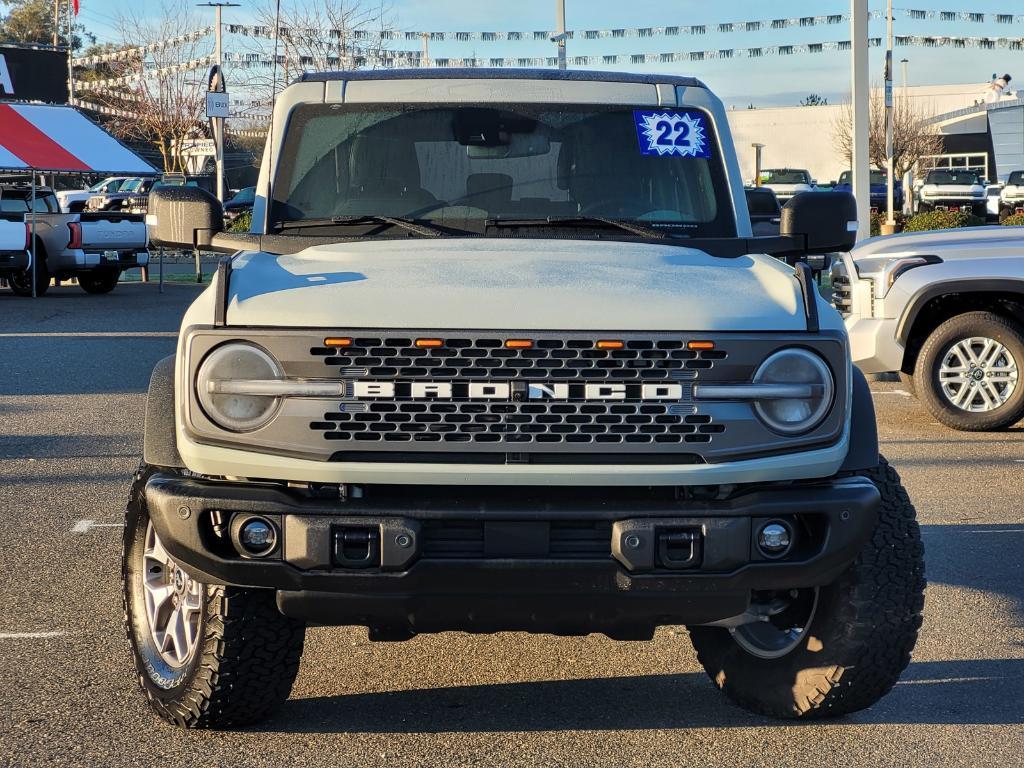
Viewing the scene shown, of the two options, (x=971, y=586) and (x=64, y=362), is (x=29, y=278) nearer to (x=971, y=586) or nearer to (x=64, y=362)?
(x=64, y=362)

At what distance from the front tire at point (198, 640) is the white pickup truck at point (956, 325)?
7325 millimetres

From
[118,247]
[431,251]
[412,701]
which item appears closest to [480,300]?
[431,251]

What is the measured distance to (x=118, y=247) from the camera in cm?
2442

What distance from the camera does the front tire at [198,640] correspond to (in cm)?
432

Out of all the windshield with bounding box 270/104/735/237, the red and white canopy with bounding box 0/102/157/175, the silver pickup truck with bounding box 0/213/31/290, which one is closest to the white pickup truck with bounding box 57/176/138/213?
the red and white canopy with bounding box 0/102/157/175

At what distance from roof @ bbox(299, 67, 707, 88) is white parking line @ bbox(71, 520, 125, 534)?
2.74m

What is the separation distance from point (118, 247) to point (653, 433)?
70.5 feet

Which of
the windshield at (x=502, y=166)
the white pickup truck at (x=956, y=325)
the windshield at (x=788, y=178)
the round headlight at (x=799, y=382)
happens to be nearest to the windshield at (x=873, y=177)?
the windshield at (x=788, y=178)

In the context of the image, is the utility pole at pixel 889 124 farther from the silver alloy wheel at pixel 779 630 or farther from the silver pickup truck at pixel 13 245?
the silver alloy wheel at pixel 779 630

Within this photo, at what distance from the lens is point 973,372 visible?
10.9 m

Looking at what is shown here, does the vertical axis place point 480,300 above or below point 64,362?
above

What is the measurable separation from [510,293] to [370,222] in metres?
1.24

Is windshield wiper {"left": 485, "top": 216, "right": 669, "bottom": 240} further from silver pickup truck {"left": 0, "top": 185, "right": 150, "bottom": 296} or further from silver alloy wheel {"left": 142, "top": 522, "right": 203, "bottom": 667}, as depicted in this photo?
silver pickup truck {"left": 0, "top": 185, "right": 150, "bottom": 296}

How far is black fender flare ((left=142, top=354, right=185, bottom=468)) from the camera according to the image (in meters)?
4.22
